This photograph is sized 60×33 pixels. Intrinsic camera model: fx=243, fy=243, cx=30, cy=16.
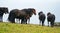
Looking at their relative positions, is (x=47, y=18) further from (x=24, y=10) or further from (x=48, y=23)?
(x=24, y=10)

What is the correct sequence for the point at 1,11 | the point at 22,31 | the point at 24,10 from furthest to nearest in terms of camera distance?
1. the point at 24,10
2. the point at 1,11
3. the point at 22,31

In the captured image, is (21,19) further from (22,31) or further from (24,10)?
(22,31)

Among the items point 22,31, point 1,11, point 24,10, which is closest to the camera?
point 22,31

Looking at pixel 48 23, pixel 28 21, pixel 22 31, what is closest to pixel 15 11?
pixel 28 21

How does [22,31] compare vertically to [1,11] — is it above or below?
below

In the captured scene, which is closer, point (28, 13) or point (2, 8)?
point (2, 8)

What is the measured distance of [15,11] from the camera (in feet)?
106

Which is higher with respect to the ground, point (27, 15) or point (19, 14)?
point (19, 14)

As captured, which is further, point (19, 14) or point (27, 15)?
point (27, 15)

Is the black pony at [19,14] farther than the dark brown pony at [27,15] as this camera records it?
No

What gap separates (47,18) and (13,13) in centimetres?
590

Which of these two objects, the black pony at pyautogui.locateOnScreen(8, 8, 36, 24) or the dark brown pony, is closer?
the black pony at pyautogui.locateOnScreen(8, 8, 36, 24)

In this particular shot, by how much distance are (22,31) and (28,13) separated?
1366 cm

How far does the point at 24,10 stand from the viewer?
112ft
